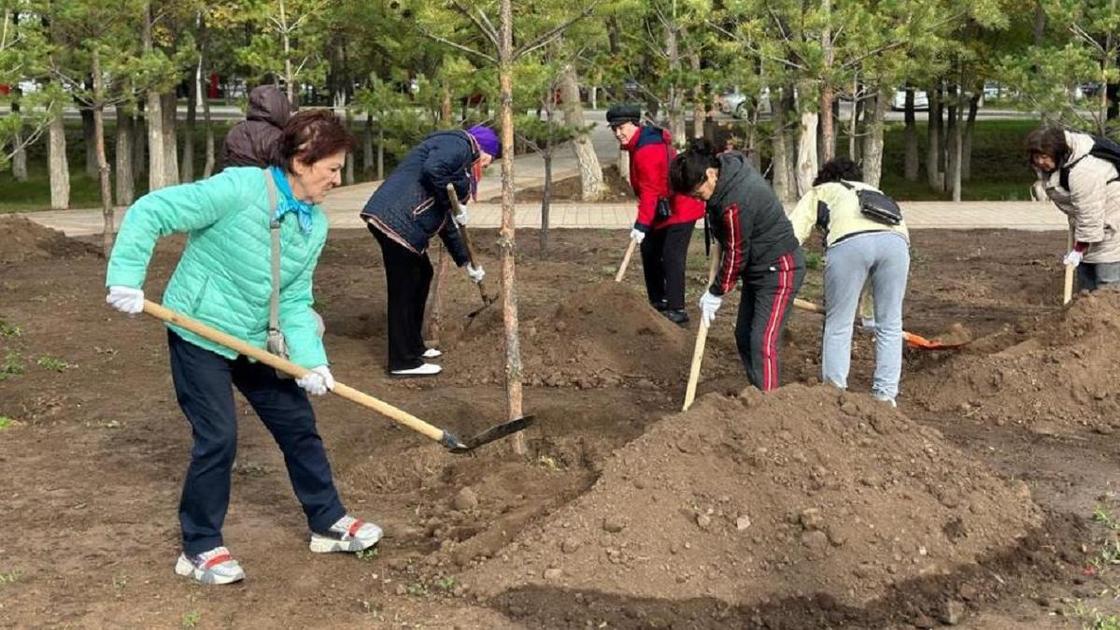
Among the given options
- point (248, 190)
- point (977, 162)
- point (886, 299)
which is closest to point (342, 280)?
point (886, 299)

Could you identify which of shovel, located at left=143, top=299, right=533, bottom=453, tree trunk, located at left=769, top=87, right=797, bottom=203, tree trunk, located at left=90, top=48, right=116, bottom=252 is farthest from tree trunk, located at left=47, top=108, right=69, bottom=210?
shovel, located at left=143, top=299, right=533, bottom=453

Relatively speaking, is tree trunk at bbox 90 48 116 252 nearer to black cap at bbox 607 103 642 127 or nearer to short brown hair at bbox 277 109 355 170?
black cap at bbox 607 103 642 127

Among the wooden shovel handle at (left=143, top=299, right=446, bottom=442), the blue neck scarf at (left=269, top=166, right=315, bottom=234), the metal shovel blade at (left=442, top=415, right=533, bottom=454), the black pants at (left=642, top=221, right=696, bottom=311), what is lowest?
the metal shovel blade at (left=442, top=415, right=533, bottom=454)

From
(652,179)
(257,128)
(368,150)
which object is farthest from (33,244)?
(368,150)

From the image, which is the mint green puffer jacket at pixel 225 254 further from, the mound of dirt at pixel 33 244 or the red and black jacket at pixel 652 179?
→ the mound of dirt at pixel 33 244

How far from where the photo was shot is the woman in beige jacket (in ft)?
24.1

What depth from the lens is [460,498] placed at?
5137mm

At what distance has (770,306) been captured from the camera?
5.97 m

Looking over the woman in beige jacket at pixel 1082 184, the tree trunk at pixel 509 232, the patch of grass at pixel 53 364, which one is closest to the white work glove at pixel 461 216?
the tree trunk at pixel 509 232

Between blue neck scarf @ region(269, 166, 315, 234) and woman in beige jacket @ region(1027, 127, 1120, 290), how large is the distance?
4.90 m

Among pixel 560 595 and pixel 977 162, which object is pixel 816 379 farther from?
pixel 977 162

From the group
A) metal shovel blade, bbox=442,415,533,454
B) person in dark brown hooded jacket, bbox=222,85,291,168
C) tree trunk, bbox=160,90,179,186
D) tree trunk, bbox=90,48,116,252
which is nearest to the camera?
metal shovel blade, bbox=442,415,533,454

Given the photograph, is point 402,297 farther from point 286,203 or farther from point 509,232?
point 286,203

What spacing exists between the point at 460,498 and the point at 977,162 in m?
29.3
